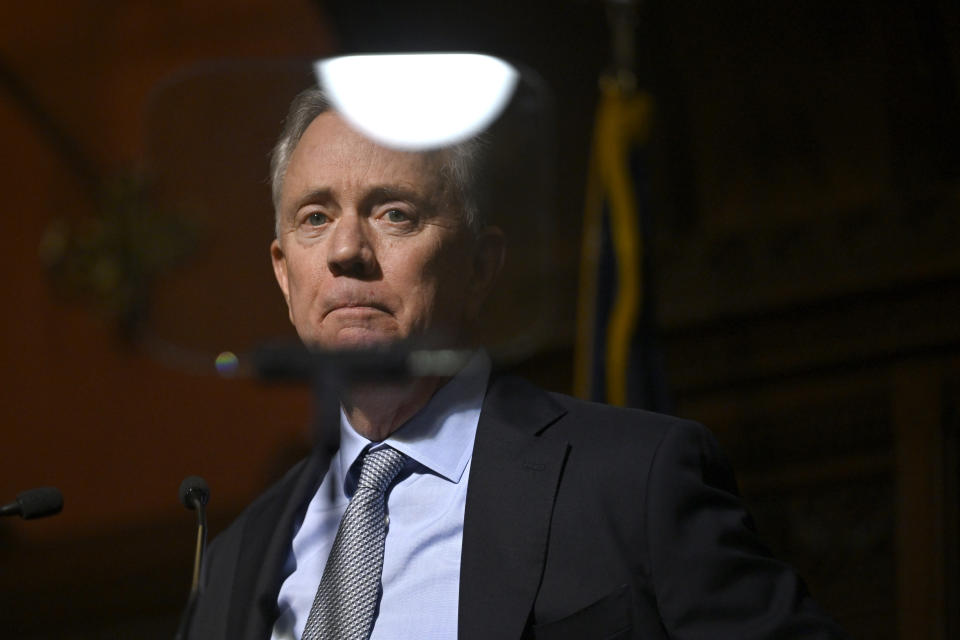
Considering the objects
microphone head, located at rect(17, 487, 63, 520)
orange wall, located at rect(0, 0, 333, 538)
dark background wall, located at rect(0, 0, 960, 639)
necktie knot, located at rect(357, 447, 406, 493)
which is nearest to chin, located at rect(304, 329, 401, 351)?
necktie knot, located at rect(357, 447, 406, 493)

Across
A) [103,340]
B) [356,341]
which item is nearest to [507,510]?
[356,341]

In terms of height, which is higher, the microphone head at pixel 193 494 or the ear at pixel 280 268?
the ear at pixel 280 268

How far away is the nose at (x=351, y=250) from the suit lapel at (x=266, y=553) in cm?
26

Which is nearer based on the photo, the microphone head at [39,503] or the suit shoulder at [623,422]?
the microphone head at [39,503]

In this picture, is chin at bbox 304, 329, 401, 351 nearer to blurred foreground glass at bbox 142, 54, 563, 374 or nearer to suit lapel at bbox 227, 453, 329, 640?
blurred foreground glass at bbox 142, 54, 563, 374

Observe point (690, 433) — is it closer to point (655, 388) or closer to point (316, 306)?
point (316, 306)

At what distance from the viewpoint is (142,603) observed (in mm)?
4125

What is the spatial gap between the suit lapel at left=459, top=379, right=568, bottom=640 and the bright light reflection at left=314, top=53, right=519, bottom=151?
1.02 ft

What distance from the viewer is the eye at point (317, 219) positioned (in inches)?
49.6

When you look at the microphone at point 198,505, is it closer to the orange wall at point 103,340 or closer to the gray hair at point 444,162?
the gray hair at point 444,162

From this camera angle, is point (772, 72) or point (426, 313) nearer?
point (426, 313)

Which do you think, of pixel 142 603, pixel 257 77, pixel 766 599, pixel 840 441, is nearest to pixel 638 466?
pixel 766 599

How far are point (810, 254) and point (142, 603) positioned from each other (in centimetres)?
233

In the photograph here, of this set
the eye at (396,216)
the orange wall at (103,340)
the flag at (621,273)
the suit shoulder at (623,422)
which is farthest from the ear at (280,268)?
the orange wall at (103,340)
